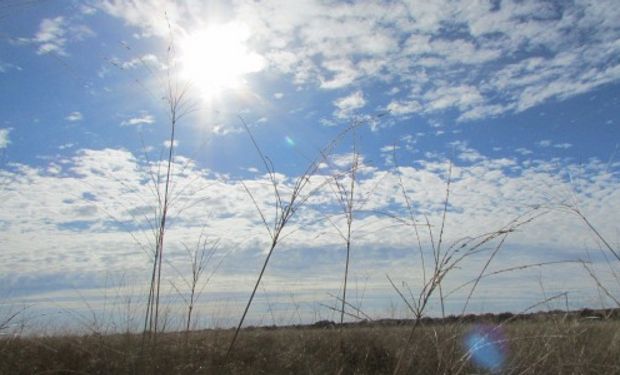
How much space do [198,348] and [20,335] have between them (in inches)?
86.2

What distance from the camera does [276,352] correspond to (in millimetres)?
5867

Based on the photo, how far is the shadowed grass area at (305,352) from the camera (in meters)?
4.22

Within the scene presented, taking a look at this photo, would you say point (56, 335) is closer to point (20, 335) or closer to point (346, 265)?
point (20, 335)

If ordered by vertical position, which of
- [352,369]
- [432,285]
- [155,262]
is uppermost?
[155,262]

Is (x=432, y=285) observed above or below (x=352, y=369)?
above

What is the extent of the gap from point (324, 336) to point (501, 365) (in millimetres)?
3229

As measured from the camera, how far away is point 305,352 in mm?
5574

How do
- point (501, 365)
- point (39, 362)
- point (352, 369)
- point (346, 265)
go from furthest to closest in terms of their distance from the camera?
point (352, 369) < point (39, 362) < point (501, 365) < point (346, 265)

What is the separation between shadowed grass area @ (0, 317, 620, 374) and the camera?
422 cm

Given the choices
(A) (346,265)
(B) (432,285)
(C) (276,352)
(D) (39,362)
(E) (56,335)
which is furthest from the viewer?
(E) (56,335)

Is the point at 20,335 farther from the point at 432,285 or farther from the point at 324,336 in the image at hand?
the point at 432,285

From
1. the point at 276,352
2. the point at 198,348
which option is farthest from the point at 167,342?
the point at 276,352

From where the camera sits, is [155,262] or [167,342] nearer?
[155,262]

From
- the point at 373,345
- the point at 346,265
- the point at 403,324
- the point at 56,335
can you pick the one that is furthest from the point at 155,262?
the point at 403,324
